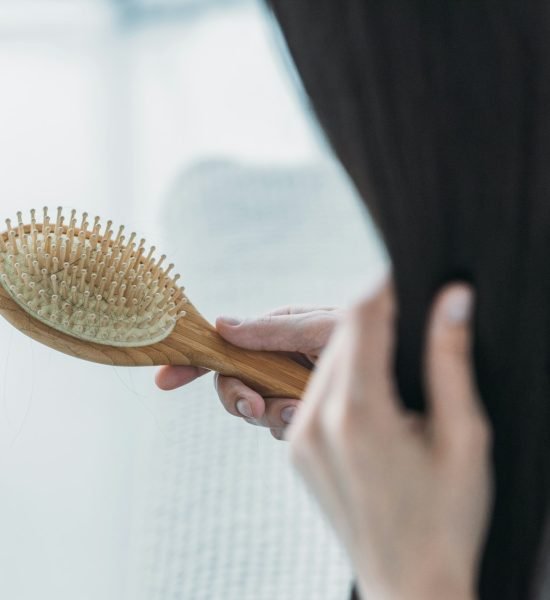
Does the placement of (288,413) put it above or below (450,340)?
below

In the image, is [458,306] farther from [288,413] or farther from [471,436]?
[288,413]

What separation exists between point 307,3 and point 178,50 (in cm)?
174

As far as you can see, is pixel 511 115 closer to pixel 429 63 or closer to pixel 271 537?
pixel 429 63

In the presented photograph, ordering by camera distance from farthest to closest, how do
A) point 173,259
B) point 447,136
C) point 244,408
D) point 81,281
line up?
point 173,259
point 244,408
point 81,281
point 447,136

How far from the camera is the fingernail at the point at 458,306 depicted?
19.1 inches

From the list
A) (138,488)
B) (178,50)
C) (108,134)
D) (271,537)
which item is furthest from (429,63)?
(178,50)

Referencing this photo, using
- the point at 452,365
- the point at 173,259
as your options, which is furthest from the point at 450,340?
the point at 173,259

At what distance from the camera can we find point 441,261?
1.64 ft

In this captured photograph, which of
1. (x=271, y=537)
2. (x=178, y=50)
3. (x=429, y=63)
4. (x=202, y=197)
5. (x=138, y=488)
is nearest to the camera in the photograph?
(x=429, y=63)

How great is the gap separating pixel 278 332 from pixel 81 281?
0.19 meters

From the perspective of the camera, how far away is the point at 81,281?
76 centimetres

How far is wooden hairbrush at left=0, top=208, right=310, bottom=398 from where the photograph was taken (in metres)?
0.76

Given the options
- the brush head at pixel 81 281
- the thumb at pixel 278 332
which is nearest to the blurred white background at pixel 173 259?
the thumb at pixel 278 332

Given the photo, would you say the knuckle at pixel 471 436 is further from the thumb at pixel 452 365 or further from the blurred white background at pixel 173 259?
the blurred white background at pixel 173 259
